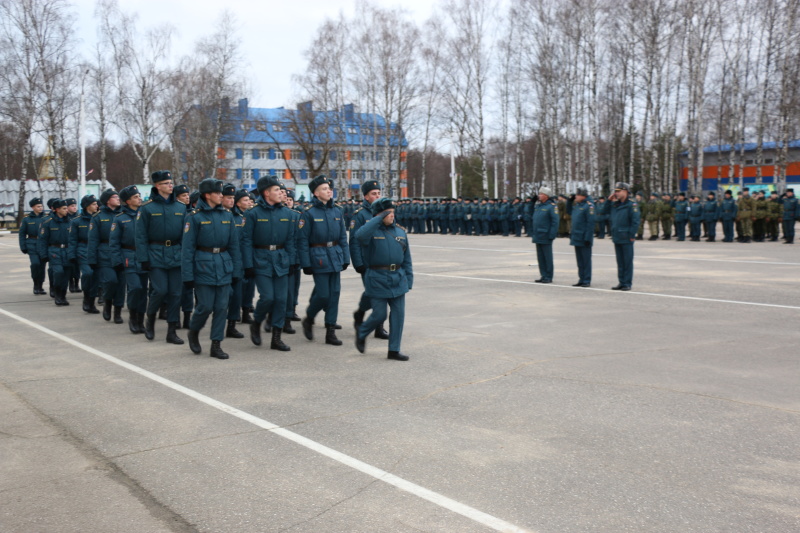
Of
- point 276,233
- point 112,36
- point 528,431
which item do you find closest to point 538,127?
point 112,36

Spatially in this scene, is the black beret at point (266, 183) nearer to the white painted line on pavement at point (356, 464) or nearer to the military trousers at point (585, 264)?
the white painted line on pavement at point (356, 464)

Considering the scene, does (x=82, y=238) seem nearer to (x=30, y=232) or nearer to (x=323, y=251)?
(x=30, y=232)

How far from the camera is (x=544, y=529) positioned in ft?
12.1

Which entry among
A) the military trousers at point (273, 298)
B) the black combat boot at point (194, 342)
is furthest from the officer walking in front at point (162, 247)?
the military trousers at point (273, 298)

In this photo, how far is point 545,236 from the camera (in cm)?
1475

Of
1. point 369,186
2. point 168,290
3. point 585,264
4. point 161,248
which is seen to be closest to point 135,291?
point 168,290

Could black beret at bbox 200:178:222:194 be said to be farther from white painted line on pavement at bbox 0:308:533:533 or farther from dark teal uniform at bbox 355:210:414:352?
white painted line on pavement at bbox 0:308:533:533

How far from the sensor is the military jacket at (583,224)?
46.4 feet

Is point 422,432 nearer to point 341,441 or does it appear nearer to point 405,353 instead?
point 341,441

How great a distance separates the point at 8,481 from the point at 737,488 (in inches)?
170

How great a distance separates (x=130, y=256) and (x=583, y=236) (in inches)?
330

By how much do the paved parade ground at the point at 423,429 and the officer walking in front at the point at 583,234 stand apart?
364 centimetres

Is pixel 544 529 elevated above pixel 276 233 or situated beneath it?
situated beneath

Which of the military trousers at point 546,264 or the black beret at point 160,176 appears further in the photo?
the military trousers at point 546,264
